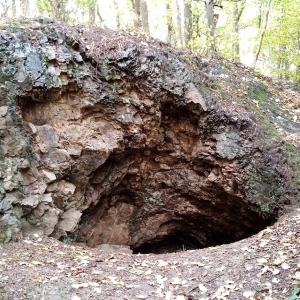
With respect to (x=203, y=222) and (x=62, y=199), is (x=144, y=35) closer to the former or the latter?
(x=62, y=199)

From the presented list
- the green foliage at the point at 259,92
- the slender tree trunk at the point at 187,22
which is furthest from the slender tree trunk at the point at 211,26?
the green foliage at the point at 259,92

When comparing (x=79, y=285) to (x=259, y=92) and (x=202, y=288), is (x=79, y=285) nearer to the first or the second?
(x=202, y=288)

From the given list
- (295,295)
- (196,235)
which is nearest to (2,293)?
(295,295)

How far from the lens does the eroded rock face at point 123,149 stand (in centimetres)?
611

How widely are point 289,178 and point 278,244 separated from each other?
363 centimetres

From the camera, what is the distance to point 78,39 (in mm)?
7246

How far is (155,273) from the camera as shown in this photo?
4.77 metres

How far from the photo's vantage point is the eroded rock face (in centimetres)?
611

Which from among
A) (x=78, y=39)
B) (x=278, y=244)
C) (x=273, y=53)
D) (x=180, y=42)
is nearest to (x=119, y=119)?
(x=78, y=39)

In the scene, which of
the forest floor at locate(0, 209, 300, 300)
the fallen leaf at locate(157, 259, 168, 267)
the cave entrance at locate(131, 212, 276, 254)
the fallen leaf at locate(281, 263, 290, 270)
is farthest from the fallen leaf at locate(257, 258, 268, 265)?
the cave entrance at locate(131, 212, 276, 254)

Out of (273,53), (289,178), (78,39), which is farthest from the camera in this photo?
(273,53)

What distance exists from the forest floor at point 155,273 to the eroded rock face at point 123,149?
109 cm

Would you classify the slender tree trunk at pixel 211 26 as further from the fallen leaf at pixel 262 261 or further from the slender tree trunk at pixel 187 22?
the fallen leaf at pixel 262 261

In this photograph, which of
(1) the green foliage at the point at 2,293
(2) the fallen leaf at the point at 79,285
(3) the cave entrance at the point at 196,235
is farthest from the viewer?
(3) the cave entrance at the point at 196,235
